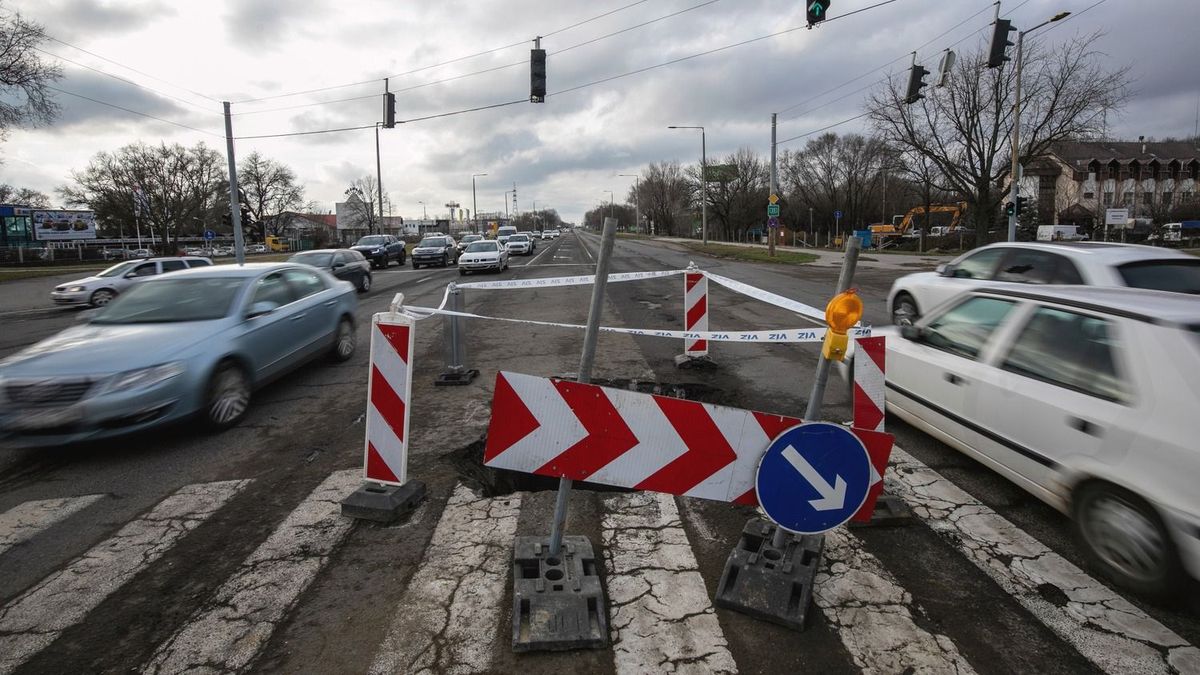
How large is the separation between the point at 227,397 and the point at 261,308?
114 centimetres

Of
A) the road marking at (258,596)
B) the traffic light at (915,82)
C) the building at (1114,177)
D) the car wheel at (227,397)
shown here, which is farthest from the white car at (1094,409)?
the building at (1114,177)

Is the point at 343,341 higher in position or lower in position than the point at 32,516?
higher

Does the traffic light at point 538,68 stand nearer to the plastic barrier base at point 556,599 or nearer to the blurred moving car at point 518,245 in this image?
the plastic barrier base at point 556,599

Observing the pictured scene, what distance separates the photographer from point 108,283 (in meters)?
17.6

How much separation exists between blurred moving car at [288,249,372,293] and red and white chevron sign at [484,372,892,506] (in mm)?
16808

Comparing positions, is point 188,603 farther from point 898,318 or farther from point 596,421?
point 898,318

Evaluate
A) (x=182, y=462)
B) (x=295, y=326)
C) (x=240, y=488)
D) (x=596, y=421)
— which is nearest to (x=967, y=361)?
(x=596, y=421)

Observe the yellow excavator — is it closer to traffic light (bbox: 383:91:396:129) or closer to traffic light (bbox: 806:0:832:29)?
traffic light (bbox: 383:91:396:129)

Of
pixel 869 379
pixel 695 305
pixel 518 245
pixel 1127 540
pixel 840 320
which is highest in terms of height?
pixel 518 245

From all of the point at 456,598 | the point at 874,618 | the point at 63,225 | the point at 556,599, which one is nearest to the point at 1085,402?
the point at 874,618

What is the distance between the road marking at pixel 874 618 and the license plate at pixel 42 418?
5602mm

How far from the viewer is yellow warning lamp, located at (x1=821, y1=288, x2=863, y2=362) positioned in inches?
106

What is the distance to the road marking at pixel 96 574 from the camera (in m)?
2.85

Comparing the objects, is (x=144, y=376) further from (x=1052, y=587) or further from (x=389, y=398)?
(x=1052, y=587)
